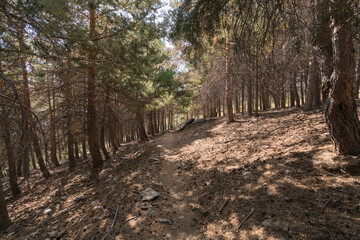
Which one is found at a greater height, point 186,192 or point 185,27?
point 185,27

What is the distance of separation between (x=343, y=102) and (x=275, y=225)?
9.70 ft

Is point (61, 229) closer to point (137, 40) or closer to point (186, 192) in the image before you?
point (186, 192)

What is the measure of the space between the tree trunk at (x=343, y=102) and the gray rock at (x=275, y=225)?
90.1 inches

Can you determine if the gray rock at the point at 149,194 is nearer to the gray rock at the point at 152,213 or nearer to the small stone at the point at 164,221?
the gray rock at the point at 152,213

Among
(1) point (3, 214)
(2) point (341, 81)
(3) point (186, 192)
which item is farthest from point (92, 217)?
(2) point (341, 81)

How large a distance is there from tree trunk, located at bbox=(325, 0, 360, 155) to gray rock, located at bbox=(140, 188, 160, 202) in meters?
4.37

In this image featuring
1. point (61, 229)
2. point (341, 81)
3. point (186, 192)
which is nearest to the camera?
point (341, 81)

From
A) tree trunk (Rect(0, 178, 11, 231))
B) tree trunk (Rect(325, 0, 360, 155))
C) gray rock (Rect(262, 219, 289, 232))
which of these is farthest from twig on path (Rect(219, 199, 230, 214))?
tree trunk (Rect(0, 178, 11, 231))

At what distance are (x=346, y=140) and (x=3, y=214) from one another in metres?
9.62

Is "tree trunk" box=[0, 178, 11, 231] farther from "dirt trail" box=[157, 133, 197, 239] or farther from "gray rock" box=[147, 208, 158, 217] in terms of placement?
"gray rock" box=[147, 208, 158, 217]

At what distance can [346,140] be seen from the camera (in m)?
3.40

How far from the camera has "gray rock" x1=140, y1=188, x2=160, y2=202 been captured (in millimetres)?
4084

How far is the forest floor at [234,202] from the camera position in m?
2.56

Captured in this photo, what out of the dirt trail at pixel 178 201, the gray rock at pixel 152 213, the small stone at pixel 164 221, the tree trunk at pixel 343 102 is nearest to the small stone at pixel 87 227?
the gray rock at pixel 152 213
